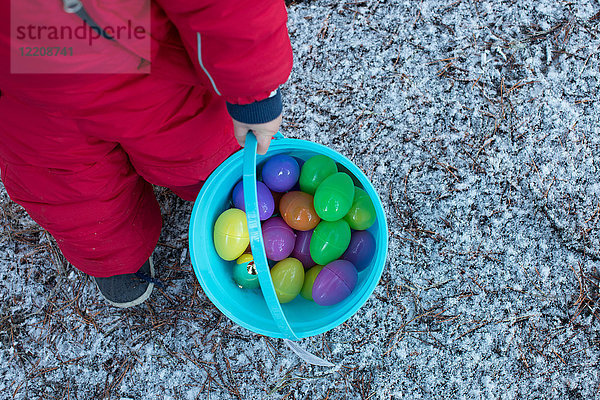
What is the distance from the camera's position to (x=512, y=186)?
1.40 metres

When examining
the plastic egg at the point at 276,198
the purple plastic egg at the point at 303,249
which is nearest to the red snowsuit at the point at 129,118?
the plastic egg at the point at 276,198

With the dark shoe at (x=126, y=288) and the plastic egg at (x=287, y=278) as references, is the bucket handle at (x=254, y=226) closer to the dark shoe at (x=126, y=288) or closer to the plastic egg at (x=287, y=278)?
the plastic egg at (x=287, y=278)

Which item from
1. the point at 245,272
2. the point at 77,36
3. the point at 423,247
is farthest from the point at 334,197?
the point at 77,36

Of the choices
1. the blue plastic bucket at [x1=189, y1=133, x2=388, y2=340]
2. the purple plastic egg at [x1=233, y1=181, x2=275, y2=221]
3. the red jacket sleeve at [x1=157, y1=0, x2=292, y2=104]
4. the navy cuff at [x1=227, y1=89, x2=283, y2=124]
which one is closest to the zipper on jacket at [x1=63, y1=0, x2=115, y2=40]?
the red jacket sleeve at [x1=157, y1=0, x2=292, y2=104]

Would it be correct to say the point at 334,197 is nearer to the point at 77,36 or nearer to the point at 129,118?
the point at 129,118

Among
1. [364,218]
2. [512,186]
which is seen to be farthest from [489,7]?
[364,218]

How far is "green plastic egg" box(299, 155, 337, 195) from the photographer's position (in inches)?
46.5

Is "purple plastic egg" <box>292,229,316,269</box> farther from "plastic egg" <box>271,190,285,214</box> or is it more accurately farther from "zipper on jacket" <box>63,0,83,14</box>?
"zipper on jacket" <box>63,0,83,14</box>

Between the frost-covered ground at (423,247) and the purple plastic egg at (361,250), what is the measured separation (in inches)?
8.0

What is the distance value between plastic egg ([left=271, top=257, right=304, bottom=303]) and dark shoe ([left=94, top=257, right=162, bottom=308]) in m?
0.44

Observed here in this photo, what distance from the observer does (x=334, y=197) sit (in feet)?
3.61

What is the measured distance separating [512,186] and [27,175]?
1400 millimetres

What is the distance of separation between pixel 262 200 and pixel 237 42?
0.54m

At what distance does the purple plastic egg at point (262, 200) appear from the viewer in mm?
1164
